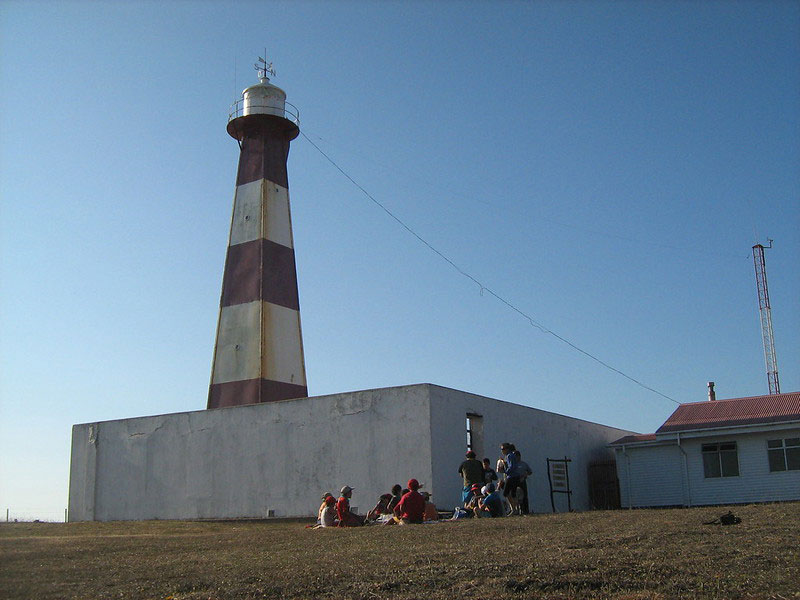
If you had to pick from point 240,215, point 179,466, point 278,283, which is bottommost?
point 179,466

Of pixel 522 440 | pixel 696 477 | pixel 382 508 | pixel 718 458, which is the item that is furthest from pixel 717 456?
pixel 382 508

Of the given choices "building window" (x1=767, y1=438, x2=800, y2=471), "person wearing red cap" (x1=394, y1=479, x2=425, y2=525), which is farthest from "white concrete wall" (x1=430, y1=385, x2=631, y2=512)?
"building window" (x1=767, y1=438, x2=800, y2=471)

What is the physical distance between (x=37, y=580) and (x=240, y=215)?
2011 cm

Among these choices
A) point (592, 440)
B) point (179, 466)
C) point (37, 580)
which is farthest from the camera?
point (592, 440)

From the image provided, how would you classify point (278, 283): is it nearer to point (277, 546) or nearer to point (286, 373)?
point (286, 373)

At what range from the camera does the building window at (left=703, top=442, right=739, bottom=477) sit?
24.8 meters

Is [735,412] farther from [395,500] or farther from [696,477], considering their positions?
[395,500]

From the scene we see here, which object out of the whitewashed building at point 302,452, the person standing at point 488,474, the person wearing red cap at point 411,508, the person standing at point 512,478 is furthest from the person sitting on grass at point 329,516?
the whitewashed building at point 302,452

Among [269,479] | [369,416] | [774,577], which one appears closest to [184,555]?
[774,577]

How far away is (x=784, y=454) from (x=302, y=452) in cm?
1341

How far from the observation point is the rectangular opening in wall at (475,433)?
21562 mm

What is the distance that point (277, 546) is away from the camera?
36.4 feet

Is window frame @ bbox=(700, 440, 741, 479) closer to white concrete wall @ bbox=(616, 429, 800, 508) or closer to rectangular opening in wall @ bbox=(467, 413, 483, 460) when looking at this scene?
white concrete wall @ bbox=(616, 429, 800, 508)

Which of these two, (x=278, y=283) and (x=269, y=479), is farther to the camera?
(x=278, y=283)
